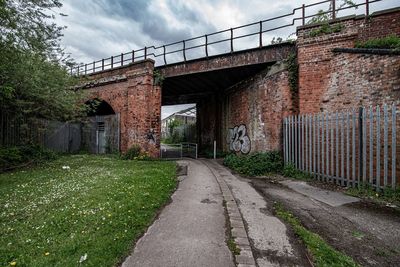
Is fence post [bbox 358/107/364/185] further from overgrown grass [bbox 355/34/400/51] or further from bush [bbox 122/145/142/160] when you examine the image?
bush [bbox 122/145/142/160]

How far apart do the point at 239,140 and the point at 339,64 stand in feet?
20.2

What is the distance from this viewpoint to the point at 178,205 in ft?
16.9

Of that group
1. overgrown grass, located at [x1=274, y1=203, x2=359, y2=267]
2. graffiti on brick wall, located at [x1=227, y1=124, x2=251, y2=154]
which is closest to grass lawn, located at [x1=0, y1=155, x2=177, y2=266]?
overgrown grass, located at [x1=274, y1=203, x2=359, y2=267]

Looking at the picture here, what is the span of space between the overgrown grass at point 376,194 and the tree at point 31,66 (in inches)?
413

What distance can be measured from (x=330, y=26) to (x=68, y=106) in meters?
11.7

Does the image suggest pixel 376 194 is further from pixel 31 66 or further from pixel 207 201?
pixel 31 66

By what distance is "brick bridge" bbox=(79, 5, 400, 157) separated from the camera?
7914 millimetres

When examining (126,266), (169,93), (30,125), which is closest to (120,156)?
(30,125)

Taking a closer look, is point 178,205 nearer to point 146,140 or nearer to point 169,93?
point 146,140

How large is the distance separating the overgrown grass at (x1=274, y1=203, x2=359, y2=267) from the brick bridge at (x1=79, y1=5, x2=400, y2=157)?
216 inches

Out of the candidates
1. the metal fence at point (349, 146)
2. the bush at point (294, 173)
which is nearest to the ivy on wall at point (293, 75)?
the metal fence at point (349, 146)

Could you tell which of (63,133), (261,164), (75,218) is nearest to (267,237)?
(75,218)

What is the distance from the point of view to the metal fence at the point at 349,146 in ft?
20.4

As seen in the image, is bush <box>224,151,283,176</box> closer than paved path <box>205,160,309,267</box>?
No
